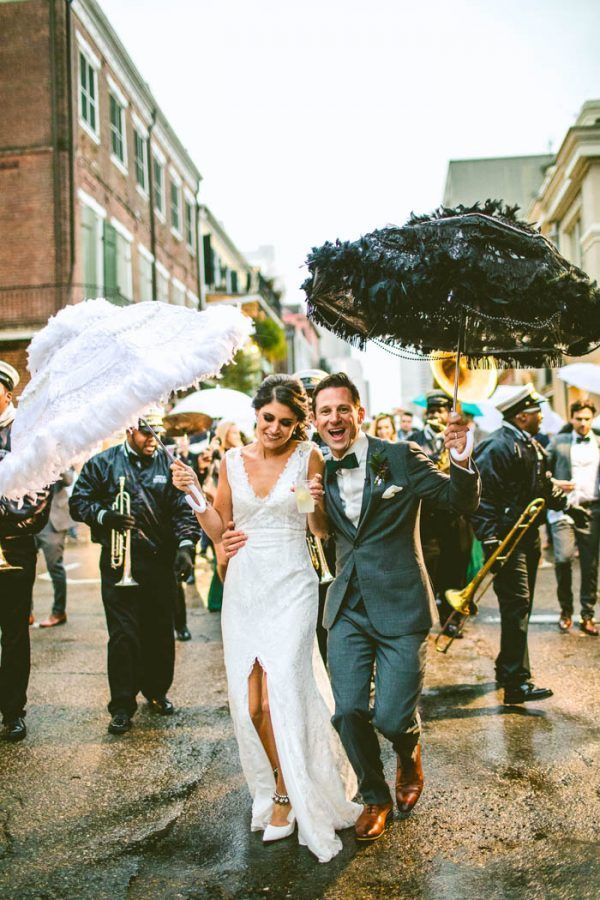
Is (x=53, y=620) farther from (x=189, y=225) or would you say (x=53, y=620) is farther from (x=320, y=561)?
(x=189, y=225)

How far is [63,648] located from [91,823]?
410 cm

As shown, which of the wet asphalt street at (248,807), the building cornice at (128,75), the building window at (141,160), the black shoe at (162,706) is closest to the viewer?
the wet asphalt street at (248,807)

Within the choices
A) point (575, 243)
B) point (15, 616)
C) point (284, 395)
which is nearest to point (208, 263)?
point (575, 243)

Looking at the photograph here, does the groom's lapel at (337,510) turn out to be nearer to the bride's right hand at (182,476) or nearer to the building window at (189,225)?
the bride's right hand at (182,476)

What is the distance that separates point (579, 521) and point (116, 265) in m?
20.2

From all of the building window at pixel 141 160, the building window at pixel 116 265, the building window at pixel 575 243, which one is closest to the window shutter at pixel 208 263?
the building window at pixel 141 160

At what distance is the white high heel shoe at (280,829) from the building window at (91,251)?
64.4ft

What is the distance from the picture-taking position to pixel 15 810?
4.23 meters

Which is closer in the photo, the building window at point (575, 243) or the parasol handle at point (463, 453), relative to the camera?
the parasol handle at point (463, 453)

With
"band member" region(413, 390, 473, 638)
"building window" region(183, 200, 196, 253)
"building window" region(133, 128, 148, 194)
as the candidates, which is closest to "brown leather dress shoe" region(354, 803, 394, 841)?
"band member" region(413, 390, 473, 638)

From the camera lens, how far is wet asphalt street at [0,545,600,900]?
3.39 metres

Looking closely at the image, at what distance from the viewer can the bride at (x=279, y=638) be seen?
3.78m

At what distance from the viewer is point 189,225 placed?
3488 centimetres

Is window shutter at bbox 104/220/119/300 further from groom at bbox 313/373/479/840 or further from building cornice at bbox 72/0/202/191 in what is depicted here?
groom at bbox 313/373/479/840
